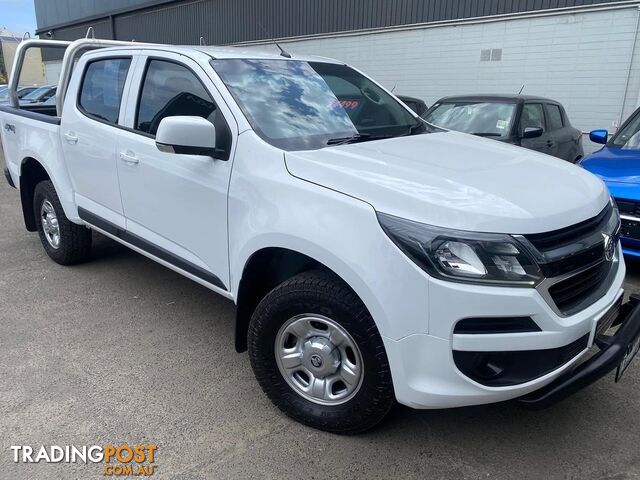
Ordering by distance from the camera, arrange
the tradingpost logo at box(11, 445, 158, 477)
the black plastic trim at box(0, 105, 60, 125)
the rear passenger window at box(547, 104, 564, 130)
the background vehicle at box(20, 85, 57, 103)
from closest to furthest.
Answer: the tradingpost logo at box(11, 445, 158, 477) → the black plastic trim at box(0, 105, 60, 125) → the rear passenger window at box(547, 104, 564, 130) → the background vehicle at box(20, 85, 57, 103)

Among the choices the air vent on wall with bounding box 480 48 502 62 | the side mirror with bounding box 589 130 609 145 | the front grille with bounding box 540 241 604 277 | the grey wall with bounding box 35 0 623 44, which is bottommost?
the side mirror with bounding box 589 130 609 145

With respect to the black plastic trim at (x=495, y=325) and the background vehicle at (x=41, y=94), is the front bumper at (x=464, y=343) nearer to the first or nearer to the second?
the black plastic trim at (x=495, y=325)

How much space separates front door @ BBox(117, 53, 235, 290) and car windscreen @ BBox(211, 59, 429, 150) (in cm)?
Answer: 19

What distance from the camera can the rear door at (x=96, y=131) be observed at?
379 centimetres

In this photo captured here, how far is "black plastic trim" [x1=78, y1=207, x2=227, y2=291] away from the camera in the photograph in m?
3.15

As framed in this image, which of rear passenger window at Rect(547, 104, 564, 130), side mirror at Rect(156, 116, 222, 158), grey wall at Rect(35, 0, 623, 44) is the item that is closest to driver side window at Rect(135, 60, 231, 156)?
side mirror at Rect(156, 116, 222, 158)

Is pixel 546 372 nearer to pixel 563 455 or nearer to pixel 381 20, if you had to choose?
pixel 563 455

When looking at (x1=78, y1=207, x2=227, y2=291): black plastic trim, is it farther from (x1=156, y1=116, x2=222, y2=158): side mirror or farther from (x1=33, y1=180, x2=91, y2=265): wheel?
(x1=156, y1=116, x2=222, y2=158): side mirror

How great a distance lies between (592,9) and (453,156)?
9.53 m

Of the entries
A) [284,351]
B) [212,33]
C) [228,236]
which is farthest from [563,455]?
[212,33]

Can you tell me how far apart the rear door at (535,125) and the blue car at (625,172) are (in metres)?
1.21

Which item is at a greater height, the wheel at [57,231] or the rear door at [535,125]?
the rear door at [535,125]

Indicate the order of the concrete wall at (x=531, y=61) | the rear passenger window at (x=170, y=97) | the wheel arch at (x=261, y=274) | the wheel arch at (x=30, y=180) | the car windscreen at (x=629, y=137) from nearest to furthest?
the wheel arch at (x=261, y=274) → the rear passenger window at (x=170, y=97) → the wheel arch at (x=30, y=180) → the car windscreen at (x=629, y=137) → the concrete wall at (x=531, y=61)

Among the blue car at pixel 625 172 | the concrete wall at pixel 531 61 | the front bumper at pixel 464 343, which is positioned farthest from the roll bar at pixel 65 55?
the concrete wall at pixel 531 61
